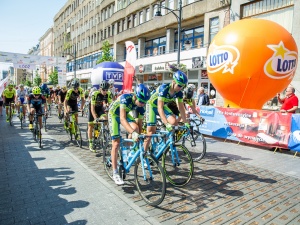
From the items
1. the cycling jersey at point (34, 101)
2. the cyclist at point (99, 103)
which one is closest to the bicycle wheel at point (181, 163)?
the cyclist at point (99, 103)

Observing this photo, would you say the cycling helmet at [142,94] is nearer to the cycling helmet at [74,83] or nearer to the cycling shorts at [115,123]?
the cycling shorts at [115,123]

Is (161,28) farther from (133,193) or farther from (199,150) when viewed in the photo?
(133,193)

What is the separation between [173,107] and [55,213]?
4840 millimetres

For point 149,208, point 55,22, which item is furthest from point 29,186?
point 55,22

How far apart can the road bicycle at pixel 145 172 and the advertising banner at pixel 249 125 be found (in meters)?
5.53

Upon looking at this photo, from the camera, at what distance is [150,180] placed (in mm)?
4312

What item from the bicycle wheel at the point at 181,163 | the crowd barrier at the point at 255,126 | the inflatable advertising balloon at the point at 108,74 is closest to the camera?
the bicycle wheel at the point at 181,163

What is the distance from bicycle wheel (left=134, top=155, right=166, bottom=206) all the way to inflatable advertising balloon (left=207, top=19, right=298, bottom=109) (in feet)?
21.9

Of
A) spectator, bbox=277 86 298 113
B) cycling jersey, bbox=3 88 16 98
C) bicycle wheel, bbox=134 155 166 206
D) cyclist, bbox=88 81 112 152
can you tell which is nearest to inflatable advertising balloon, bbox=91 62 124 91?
cycling jersey, bbox=3 88 16 98

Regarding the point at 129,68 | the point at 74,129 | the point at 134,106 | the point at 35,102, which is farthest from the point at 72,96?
the point at 134,106

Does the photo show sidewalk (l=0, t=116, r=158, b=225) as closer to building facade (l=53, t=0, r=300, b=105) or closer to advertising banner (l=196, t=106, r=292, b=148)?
advertising banner (l=196, t=106, r=292, b=148)

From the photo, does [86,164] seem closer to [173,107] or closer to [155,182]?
[155,182]

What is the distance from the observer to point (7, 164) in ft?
19.8

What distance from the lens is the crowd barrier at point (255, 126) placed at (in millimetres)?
7785
